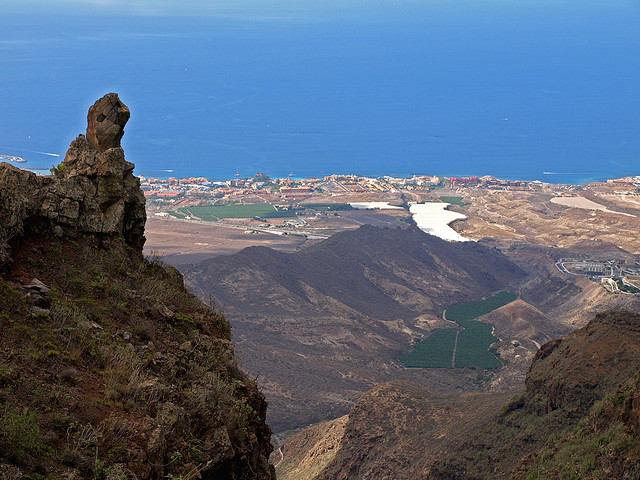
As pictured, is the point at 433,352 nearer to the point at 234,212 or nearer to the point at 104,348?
the point at 104,348

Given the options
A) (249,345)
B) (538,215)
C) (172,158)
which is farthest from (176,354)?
(172,158)

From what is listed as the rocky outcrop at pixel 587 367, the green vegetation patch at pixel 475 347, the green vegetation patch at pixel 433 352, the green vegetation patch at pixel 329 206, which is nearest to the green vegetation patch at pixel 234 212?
the green vegetation patch at pixel 329 206

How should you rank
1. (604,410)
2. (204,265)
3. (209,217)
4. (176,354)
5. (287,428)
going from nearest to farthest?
(176,354) → (604,410) → (287,428) → (204,265) → (209,217)

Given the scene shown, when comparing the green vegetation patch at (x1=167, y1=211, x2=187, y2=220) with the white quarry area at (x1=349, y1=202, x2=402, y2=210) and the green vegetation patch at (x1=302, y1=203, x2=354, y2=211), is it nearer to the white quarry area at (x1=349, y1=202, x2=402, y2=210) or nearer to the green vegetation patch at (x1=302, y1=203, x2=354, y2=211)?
the green vegetation patch at (x1=302, y1=203, x2=354, y2=211)

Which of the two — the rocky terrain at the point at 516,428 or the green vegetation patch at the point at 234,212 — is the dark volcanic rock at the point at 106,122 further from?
the green vegetation patch at the point at 234,212

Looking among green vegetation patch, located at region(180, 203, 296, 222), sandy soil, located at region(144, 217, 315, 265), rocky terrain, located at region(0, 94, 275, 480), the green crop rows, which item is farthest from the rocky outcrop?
green vegetation patch, located at region(180, 203, 296, 222)

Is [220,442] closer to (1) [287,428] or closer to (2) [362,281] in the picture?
(1) [287,428]

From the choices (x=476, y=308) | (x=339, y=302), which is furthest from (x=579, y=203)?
(x=339, y=302)
